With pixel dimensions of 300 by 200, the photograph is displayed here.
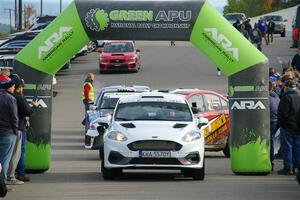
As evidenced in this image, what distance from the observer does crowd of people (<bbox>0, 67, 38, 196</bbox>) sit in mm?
16219

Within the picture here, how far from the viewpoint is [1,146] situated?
1625 centimetres

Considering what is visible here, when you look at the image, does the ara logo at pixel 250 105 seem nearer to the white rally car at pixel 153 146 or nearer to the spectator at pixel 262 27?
the white rally car at pixel 153 146

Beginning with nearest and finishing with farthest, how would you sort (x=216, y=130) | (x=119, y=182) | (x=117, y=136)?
(x=119, y=182), (x=117, y=136), (x=216, y=130)

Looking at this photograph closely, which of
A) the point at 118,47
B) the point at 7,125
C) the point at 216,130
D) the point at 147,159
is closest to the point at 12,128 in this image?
the point at 7,125

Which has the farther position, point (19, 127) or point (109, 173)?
point (109, 173)

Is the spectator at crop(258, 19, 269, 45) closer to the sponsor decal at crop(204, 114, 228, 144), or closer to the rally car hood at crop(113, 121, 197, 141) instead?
the sponsor decal at crop(204, 114, 228, 144)

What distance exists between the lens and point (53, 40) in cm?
1897

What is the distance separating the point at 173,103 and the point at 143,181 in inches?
76.6

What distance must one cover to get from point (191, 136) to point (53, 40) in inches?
124

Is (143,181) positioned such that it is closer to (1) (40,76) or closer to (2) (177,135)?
(2) (177,135)

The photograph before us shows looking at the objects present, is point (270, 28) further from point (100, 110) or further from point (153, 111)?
point (153, 111)

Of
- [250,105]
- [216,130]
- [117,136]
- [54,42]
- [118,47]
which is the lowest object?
[216,130]

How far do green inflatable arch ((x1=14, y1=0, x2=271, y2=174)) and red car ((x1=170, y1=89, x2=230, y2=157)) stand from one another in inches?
136

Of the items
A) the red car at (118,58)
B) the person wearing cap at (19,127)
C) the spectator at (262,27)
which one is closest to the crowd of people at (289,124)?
the person wearing cap at (19,127)
